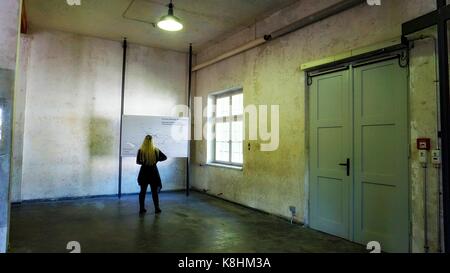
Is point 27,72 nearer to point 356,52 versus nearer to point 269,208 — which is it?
point 269,208

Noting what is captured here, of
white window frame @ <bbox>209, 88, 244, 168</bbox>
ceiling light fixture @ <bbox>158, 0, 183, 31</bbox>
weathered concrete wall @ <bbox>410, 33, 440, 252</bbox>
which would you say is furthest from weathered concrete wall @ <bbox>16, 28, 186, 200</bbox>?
weathered concrete wall @ <bbox>410, 33, 440, 252</bbox>

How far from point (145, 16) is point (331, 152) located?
4.02 meters

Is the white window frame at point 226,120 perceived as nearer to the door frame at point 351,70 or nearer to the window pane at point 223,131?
the window pane at point 223,131

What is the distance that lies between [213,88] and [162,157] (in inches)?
91.3

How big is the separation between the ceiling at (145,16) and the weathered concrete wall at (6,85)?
96.8 inches

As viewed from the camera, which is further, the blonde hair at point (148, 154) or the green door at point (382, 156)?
the blonde hair at point (148, 154)

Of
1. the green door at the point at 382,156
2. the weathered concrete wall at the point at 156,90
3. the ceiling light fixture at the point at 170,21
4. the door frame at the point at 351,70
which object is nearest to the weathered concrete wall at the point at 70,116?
the weathered concrete wall at the point at 156,90

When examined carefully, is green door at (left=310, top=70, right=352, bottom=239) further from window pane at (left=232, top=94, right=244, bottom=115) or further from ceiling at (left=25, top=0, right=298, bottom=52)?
window pane at (left=232, top=94, right=244, bottom=115)

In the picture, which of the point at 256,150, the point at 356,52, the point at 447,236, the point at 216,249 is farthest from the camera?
the point at 256,150

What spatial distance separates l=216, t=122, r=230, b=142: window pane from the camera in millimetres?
6875

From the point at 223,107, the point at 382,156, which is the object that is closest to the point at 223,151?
the point at 223,107

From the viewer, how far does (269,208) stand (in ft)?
17.6

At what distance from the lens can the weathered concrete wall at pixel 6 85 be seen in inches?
110

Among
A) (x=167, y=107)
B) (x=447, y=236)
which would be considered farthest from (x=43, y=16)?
(x=447, y=236)
